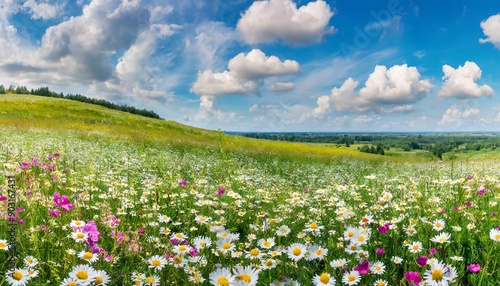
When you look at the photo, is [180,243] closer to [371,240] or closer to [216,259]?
[216,259]

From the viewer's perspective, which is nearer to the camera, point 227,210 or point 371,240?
point 371,240

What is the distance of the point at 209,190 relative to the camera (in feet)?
20.5

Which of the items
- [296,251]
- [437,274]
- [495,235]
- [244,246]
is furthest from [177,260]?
[495,235]

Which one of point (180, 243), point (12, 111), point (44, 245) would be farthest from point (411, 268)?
point (12, 111)

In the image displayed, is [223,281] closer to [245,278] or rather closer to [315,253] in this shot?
[245,278]

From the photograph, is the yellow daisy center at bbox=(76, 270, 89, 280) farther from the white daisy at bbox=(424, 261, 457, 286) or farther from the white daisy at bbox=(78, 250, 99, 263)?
the white daisy at bbox=(424, 261, 457, 286)

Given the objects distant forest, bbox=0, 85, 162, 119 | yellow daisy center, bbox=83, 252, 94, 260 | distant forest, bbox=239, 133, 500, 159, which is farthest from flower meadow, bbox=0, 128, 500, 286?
distant forest, bbox=0, 85, 162, 119

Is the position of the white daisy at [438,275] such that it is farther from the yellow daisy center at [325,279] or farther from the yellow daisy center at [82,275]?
the yellow daisy center at [82,275]

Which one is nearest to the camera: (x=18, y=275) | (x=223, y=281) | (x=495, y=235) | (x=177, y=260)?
(x=223, y=281)

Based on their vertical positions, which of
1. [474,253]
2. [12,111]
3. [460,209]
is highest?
[12,111]

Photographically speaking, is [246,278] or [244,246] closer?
[246,278]

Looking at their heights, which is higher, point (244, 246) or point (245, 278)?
point (245, 278)

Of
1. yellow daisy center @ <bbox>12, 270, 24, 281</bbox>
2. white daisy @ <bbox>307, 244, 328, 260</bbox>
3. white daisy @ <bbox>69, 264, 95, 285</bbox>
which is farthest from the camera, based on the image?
white daisy @ <bbox>307, 244, 328, 260</bbox>

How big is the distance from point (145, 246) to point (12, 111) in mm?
48583
